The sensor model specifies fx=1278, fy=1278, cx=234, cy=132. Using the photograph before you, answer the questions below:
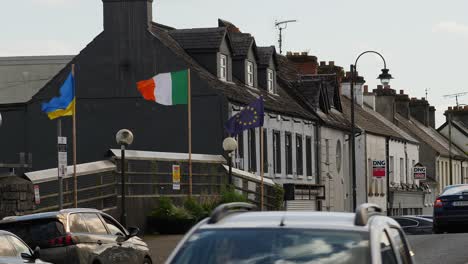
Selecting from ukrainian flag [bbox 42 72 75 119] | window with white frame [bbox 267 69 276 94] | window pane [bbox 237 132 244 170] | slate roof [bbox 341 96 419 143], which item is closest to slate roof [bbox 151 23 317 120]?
window with white frame [bbox 267 69 276 94]

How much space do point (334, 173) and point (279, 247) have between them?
54.2 m

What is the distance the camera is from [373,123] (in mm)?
73938

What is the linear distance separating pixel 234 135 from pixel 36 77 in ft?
71.2

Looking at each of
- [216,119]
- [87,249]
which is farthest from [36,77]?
[87,249]

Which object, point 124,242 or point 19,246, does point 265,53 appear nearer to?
point 124,242

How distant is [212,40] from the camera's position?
48.6 metres

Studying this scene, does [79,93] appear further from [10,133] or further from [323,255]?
[323,255]

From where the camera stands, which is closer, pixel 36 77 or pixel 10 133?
pixel 10 133

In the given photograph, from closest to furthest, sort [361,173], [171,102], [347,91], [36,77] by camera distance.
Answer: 1. [171,102]
2. [36,77]
3. [361,173]
4. [347,91]

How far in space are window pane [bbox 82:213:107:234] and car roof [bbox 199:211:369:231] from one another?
40.3 ft

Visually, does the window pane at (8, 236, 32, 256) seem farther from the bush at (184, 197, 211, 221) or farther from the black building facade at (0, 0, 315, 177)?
the black building facade at (0, 0, 315, 177)

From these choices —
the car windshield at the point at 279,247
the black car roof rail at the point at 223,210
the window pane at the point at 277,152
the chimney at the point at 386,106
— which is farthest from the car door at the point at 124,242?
the chimney at the point at 386,106

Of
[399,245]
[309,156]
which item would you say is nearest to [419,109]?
[309,156]

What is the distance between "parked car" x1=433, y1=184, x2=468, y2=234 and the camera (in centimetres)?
3403
